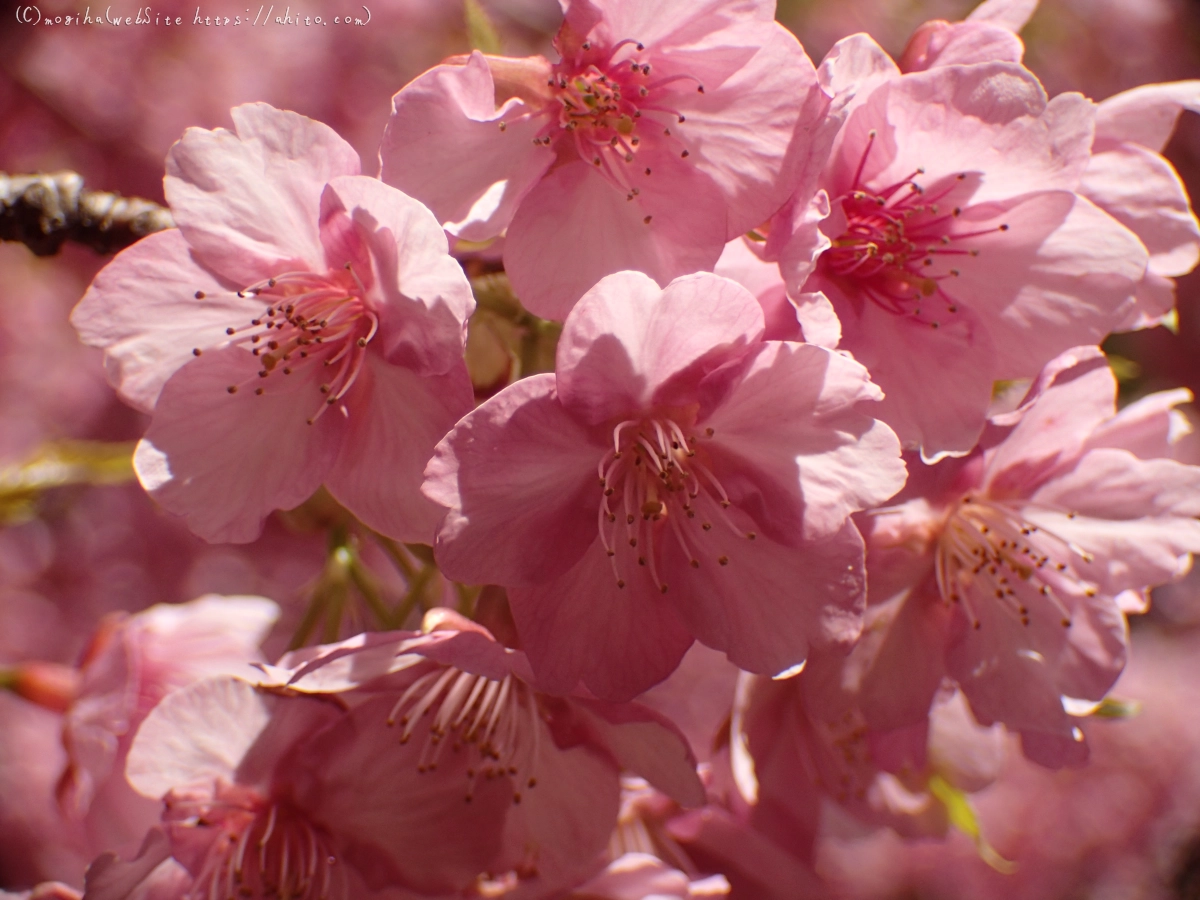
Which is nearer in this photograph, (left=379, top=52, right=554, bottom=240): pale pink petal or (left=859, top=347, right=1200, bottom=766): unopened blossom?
(left=379, top=52, right=554, bottom=240): pale pink petal

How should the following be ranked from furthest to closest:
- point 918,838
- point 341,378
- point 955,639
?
point 918,838, point 955,639, point 341,378

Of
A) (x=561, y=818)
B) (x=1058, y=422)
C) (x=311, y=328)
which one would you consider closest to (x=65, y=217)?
(x=311, y=328)

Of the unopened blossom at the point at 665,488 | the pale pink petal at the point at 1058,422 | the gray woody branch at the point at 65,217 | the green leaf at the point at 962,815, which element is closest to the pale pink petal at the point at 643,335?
the unopened blossom at the point at 665,488

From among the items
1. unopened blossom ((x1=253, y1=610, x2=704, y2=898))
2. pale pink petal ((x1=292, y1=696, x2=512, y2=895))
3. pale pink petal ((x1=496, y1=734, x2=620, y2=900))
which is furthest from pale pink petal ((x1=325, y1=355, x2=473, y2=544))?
pale pink petal ((x1=496, y1=734, x2=620, y2=900))

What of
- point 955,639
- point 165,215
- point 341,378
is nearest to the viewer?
point 341,378

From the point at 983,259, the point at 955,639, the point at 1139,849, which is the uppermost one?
the point at 983,259

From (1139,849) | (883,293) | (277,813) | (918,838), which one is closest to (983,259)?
(883,293)

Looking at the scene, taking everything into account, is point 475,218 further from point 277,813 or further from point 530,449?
point 277,813

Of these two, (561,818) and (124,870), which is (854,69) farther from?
(124,870)

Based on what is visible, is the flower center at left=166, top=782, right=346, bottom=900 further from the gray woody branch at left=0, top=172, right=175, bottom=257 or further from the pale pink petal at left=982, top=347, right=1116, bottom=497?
the pale pink petal at left=982, top=347, right=1116, bottom=497
